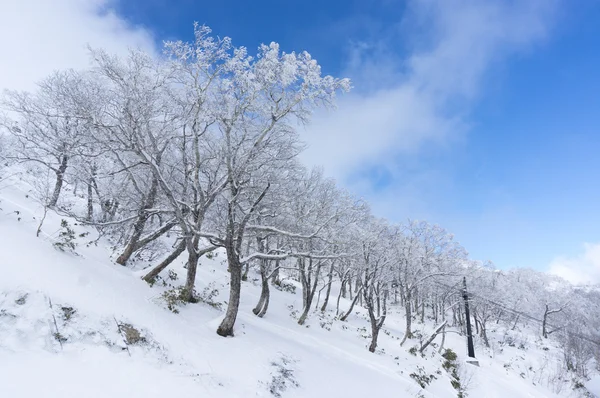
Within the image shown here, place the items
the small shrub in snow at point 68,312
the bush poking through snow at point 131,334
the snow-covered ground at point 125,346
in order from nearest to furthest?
the snow-covered ground at point 125,346 → the small shrub in snow at point 68,312 → the bush poking through snow at point 131,334

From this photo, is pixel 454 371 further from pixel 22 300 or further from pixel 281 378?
pixel 22 300

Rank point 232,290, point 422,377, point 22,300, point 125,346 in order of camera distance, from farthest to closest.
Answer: point 422,377
point 232,290
point 125,346
point 22,300

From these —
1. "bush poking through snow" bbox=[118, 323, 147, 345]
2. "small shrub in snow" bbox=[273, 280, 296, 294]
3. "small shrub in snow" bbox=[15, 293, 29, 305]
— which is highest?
"small shrub in snow" bbox=[15, 293, 29, 305]

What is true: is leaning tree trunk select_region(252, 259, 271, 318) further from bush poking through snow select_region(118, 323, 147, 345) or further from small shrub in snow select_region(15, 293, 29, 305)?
small shrub in snow select_region(15, 293, 29, 305)

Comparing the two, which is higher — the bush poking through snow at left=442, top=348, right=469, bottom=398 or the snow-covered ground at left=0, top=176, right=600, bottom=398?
the snow-covered ground at left=0, top=176, right=600, bottom=398

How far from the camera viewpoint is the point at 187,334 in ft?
28.8

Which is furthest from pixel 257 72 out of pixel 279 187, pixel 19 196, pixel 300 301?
pixel 300 301

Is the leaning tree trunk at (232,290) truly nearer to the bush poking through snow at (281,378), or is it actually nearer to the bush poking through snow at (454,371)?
the bush poking through snow at (281,378)

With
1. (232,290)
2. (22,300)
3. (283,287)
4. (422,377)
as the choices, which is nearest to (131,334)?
(22,300)

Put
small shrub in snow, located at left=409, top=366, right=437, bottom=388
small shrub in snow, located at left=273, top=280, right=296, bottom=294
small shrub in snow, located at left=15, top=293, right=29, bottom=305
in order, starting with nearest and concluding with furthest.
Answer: small shrub in snow, located at left=15, top=293, right=29, bottom=305 < small shrub in snow, located at left=409, top=366, right=437, bottom=388 < small shrub in snow, located at left=273, top=280, right=296, bottom=294

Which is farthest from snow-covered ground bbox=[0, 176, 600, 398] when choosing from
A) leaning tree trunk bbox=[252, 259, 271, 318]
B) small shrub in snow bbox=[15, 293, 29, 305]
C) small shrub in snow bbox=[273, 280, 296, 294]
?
small shrub in snow bbox=[273, 280, 296, 294]

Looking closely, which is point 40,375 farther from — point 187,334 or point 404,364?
point 404,364

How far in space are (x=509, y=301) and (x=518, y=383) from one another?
108ft

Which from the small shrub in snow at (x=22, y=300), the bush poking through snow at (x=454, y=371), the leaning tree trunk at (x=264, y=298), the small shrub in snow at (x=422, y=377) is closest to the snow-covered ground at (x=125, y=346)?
the small shrub in snow at (x=22, y=300)
